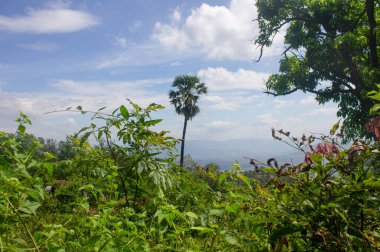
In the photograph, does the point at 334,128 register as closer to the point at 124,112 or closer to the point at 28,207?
the point at 124,112

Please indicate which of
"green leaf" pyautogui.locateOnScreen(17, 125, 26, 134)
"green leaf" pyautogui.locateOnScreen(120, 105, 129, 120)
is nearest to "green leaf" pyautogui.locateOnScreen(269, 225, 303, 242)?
"green leaf" pyautogui.locateOnScreen(120, 105, 129, 120)

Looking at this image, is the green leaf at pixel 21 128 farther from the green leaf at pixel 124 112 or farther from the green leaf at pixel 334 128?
the green leaf at pixel 334 128

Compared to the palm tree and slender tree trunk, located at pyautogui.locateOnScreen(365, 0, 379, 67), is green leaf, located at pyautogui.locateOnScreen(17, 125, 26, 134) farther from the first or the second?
the palm tree

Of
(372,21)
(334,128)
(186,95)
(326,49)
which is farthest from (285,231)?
(186,95)

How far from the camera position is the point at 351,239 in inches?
59.6

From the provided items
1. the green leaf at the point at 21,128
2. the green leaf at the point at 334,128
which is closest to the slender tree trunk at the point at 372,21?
the green leaf at the point at 334,128

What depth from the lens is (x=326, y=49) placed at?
70.4 feet

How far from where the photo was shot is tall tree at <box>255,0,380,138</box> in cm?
1944

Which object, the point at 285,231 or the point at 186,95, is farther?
the point at 186,95

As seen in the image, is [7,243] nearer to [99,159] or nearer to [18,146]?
[18,146]

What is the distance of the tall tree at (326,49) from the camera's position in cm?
1944

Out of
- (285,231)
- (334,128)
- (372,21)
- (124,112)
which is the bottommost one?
(285,231)

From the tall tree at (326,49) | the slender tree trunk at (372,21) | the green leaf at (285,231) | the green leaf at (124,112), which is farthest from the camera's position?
the tall tree at (326,49)

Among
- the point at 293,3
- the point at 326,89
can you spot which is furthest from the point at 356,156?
the point at 326,89
